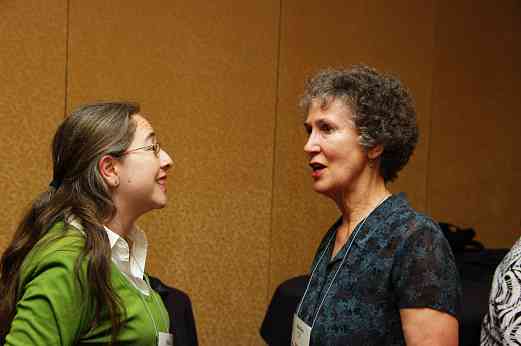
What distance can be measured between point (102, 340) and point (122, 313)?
8cm

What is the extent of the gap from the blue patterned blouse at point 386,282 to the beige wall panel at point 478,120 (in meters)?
2.92

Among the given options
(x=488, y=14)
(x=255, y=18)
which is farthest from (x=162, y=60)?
(x=488, y=14)

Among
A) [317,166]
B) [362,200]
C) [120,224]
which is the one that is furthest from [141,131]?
[362,200]

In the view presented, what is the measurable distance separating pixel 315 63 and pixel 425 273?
2659 millimetres

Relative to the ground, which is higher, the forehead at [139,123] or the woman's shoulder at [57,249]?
the forehead at [139,123]

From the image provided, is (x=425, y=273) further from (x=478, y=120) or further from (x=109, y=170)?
(x=478, y=120)

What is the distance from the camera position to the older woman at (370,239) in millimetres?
1514

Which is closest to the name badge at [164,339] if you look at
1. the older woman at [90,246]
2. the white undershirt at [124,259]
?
the older woman at [90,246]

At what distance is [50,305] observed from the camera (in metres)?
1.44

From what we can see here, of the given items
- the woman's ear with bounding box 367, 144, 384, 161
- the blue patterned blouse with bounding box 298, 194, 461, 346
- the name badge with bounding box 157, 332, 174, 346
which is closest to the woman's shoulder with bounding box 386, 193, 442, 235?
the blue patterned blouse with bounding box 298, 194, 461, 346

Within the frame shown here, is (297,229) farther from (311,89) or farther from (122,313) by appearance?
(122,313)

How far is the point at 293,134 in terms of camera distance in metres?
3.96

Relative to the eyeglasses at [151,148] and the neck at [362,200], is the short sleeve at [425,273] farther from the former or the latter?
the eyeglasses at [151,148]

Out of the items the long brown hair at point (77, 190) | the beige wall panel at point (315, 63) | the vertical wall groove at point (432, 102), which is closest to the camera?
the long brown hair at point (77, 190)
